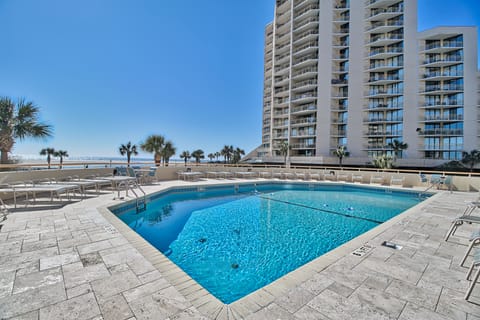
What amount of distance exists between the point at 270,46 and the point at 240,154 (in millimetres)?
19802

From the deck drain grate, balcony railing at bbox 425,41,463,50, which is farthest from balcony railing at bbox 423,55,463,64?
the deck drain grate

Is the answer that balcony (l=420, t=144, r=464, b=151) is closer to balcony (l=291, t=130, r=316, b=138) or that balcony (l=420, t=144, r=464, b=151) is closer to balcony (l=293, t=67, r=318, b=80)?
balcony (l=291, t=130, r=316, b=138)

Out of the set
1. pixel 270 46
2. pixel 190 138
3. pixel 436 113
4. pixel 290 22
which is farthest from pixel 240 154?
pixel 436 113

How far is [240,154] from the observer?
3938 centimetres

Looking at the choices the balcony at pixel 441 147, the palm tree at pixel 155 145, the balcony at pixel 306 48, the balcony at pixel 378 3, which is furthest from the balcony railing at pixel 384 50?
the palm tree at pixel 155 145

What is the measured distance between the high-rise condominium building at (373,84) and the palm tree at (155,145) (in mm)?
17790

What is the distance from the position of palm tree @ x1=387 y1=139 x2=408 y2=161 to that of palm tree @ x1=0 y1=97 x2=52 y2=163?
29.9 meters

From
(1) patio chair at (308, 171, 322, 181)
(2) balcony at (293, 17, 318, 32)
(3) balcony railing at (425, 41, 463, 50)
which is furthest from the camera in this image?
(2) balcony at (293, 17, 318, 32)

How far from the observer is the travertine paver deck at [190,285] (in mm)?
1649

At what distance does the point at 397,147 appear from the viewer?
2381 cm

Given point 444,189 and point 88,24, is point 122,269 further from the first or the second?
point 444,189

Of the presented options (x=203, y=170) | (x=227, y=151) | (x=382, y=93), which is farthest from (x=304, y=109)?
(x=203, y=170)

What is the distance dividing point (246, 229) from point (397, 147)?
26198mm

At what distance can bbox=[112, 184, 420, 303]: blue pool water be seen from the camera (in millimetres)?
3337
